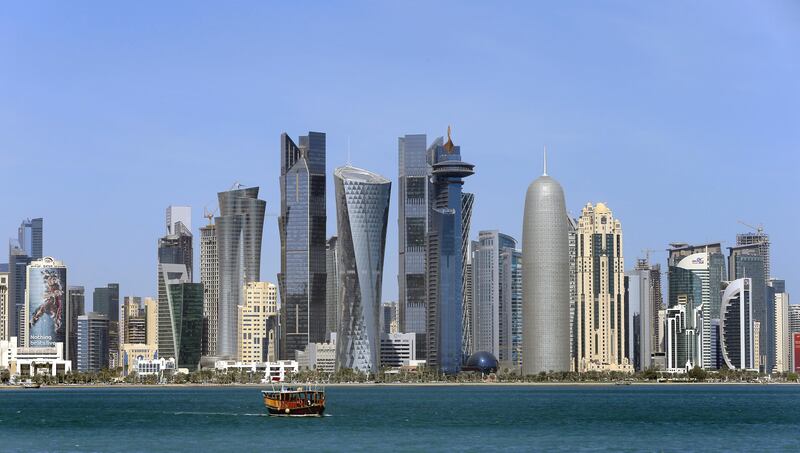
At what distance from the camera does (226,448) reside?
12231cm

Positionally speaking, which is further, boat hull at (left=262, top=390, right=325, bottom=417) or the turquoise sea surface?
boat hull at (left=262, top=390, right=325, bottom=417)

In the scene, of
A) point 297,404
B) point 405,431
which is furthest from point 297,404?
point 405,431

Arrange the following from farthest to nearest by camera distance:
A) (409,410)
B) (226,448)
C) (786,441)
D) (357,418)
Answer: (409,410) → (357,418) → (786,441) → (226,448)

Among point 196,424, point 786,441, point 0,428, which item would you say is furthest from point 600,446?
point 0,428

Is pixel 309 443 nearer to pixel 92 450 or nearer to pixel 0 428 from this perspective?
pixel 92 450

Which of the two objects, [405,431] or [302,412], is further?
[302,412]

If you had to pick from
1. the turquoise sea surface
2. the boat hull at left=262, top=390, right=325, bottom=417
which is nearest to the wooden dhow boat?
the boat hull at left=262, top=390, right=325, bottom=417

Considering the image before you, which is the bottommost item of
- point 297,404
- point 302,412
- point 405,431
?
point 405,431

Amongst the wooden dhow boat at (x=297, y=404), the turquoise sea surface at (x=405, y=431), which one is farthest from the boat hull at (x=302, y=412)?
the turquoise sea surface at (x=405, y=431)

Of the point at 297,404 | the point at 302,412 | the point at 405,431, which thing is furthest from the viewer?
the point at 302,412

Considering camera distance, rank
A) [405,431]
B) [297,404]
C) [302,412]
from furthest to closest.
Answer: [302,412] < [297,404] < [405,431]

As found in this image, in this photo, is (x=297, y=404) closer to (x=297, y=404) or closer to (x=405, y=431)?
(x=297, y=404)

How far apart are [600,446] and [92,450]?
4389 centimetres

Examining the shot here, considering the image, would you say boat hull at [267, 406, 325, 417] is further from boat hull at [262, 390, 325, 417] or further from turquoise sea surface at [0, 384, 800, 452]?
turquoise sea surface at [0, 384, 800, 452]
